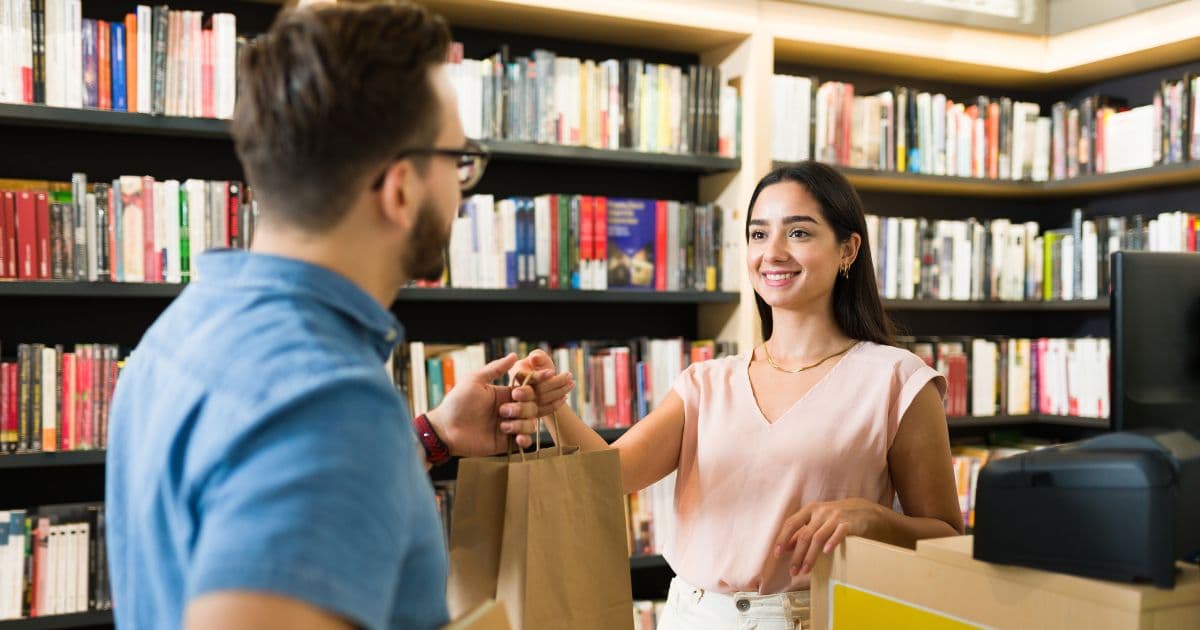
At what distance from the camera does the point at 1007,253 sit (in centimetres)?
366

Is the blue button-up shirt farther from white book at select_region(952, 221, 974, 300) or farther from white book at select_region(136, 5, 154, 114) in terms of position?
white book at select_region(952, 221, 974, 300)

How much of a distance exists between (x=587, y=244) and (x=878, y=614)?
183 centimetres

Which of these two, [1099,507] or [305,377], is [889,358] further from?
[305,377]

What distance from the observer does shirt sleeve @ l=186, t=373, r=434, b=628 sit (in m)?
0.63

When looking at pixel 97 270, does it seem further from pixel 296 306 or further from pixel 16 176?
pixel 296 306

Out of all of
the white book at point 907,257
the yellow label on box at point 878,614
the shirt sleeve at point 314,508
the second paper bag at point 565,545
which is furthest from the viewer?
the white book at point 907,257

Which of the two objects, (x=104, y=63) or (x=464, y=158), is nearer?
(x=464, y=158)

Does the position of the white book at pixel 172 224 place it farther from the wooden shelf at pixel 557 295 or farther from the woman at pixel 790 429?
the woman at pixel 790 429

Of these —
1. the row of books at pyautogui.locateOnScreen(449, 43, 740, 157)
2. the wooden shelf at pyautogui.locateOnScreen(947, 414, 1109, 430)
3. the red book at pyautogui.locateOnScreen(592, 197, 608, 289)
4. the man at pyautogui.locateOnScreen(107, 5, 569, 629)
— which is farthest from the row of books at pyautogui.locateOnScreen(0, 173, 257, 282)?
the wooden shelf at pyautogui.locateOnScreen(947, 414, 1109, 430)

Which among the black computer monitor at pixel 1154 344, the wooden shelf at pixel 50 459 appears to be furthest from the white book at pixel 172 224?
the black computer monitor at pixel 1154 344

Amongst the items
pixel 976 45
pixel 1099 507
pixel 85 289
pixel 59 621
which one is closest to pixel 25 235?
pixel 85 289

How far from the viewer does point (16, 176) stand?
2617 mm

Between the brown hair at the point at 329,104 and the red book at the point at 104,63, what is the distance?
73.6 inches

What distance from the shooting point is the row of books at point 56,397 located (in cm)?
239
